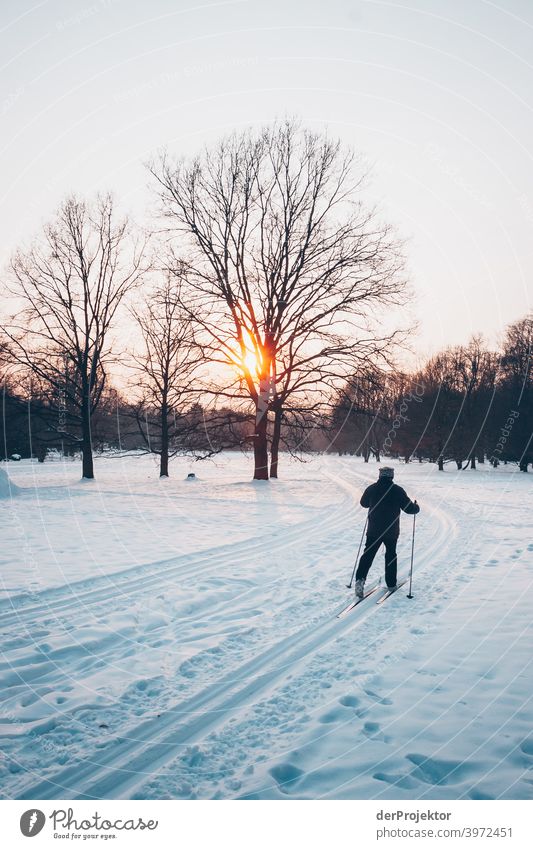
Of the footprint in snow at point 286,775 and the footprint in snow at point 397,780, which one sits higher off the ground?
the footprint in snow at point 286,775

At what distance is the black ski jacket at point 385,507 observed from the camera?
23.6 ft

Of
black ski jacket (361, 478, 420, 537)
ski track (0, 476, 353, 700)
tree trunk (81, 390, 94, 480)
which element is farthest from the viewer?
tree trunk (81, 390, 94, 480)

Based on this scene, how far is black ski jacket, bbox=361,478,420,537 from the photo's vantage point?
283 inches

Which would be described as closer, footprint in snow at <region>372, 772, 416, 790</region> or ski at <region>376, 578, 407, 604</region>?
footprint in snow at <region>372, 772, 416, 790</region>

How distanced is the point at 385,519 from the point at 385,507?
0.19m

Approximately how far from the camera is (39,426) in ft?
156

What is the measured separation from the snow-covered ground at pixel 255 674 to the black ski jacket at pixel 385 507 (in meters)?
1.05

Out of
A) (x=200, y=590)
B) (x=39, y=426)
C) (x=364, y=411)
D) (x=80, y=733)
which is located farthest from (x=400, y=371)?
(x=39, y=426)

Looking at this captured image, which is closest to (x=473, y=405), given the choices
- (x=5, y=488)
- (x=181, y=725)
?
(x=5, y=488)
